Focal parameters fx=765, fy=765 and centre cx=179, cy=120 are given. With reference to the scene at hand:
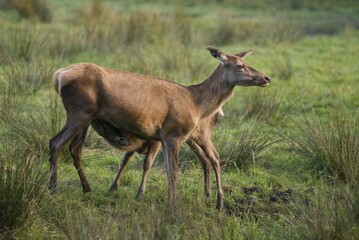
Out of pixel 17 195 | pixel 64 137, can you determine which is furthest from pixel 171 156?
pixel 17 195

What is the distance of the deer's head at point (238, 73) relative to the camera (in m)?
7.83

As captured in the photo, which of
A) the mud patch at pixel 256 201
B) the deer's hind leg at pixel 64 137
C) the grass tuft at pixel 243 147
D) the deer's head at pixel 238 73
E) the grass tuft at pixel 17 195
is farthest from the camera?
the grass tuft at pixel 243 147

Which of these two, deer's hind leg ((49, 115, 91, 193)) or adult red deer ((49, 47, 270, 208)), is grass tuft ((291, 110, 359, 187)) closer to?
adult red deer ((49, 47, 270, 208))

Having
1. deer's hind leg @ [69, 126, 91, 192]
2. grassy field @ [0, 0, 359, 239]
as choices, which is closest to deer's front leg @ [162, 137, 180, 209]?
grassy field @ [0, 0, 359, 239]

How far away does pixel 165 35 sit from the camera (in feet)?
51.8

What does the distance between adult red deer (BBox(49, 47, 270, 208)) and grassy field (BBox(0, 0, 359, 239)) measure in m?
0.43

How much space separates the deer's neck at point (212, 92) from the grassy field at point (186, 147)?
749 millimetres

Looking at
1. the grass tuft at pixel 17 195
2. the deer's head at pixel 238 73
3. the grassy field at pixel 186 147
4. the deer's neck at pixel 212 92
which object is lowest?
the grassy field at pixel 186 147

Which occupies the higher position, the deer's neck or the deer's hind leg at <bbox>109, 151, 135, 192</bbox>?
the deer's neck

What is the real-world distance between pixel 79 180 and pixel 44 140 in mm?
684

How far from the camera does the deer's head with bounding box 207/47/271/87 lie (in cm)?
783

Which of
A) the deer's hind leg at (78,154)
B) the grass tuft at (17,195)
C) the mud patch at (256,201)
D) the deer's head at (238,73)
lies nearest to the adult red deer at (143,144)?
the deer's hind leg at (78,154)

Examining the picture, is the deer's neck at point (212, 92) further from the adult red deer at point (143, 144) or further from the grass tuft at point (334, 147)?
the grass tuft at point (334, 147)

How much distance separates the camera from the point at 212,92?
7.97 m
